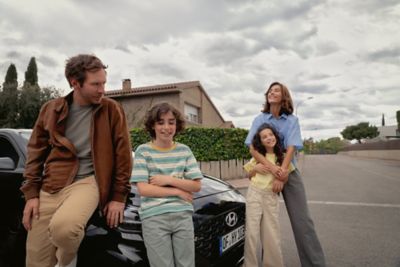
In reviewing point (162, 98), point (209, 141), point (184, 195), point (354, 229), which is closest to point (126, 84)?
point (162, 98)

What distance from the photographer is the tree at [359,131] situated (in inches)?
3305

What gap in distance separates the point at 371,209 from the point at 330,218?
4.51ft

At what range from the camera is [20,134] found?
9.70 ft

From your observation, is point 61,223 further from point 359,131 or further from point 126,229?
point 359,131

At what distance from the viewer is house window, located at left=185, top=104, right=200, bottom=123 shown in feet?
68.9

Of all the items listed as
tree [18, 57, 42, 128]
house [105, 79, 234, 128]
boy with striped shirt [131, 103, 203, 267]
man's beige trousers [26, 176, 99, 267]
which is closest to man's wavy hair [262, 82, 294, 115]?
boy with striped shirt [131, 103, 203, 267]

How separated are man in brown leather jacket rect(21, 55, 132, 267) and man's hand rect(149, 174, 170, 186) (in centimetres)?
23

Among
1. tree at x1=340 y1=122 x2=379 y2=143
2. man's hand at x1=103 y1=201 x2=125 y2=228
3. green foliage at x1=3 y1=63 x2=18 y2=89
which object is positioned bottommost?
man's hand at x1=103 y1=201 x2=125 y2=228

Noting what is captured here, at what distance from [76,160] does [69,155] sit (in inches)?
2.3

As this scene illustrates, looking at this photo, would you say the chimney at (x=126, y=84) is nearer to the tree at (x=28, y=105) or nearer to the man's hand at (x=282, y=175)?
the tree at (x=28, y=105)

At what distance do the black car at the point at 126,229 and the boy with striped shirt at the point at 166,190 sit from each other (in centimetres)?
13

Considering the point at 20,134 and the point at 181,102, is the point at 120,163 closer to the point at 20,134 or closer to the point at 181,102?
the point at 20,134

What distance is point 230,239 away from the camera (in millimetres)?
2508

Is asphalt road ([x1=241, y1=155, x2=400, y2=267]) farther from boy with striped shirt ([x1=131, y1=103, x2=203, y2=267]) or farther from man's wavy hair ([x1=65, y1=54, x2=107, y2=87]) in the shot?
man's wavy hair ([x1=65, y1=54, x2=107, y2=87])
